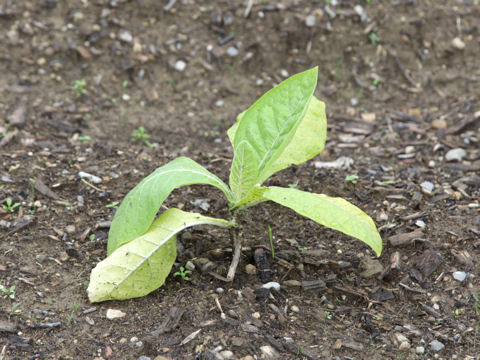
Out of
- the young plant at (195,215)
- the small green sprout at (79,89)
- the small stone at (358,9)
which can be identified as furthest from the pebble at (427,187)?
the small green sprout at (79,89)

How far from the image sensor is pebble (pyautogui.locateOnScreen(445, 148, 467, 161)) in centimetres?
350

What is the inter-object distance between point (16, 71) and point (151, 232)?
2725 millimetres

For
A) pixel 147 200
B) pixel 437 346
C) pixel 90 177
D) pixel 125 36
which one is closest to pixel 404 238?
pixel 437 346

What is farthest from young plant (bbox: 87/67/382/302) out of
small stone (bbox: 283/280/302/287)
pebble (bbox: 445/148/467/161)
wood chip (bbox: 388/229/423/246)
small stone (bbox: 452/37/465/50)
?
small stone (bbox: 452/37/465/50)

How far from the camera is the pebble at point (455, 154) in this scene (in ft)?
11.5

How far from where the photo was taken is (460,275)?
8.39 ft

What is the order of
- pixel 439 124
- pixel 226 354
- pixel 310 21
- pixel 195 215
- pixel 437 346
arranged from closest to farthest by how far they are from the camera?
pixel 226 354 → pixel 437 346 → pixel 195 215 → pixel 439 124 → pixel 310 21

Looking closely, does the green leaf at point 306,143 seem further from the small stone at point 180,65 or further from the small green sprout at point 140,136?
the small stone at point 180,65

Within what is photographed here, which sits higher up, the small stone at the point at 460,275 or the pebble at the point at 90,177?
the pebble at the point at 90,177

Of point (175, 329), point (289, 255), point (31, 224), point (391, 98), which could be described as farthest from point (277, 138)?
point (391, 98)

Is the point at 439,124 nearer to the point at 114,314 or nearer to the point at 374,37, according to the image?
the point at 374,37

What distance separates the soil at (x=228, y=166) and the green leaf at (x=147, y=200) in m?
0.31

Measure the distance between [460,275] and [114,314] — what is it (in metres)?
1.64

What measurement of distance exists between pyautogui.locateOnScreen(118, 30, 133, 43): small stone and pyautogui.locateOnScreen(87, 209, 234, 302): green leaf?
8.59 ft
